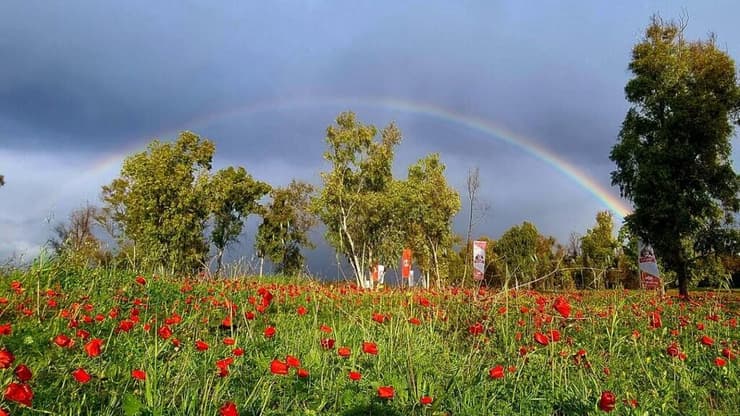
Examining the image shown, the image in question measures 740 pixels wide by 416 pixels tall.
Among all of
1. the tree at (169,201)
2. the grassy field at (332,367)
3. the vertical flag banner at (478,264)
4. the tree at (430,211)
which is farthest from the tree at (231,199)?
the grassy field at (332,367)

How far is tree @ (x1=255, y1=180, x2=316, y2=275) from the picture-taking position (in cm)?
4019

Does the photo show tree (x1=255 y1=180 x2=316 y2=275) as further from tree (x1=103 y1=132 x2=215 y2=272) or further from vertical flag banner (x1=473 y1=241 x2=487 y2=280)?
vertical flag banner (x1=473 y1=241 x2=487 y2=280)

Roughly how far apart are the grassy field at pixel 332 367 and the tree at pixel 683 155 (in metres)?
14.9

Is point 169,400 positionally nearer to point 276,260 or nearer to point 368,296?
point 368,296

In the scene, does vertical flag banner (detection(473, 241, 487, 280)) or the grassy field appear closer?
the grassy field

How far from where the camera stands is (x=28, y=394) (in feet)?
6.74

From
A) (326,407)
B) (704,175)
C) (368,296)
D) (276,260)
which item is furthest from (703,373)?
(276,260)

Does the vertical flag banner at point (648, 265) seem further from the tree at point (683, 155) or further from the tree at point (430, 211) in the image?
the tree at point (430, 211)

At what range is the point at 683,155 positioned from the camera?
1994 cm

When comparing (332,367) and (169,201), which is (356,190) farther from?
(332,367)

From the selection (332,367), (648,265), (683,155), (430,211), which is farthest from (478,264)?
(430,211)

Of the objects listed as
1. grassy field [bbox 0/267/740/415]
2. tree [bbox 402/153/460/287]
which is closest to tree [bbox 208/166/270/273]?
tree [bbox 402/153/460/287]

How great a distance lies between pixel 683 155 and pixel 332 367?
20741 millimetres

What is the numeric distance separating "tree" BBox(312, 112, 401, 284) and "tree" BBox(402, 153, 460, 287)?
1.44 m
